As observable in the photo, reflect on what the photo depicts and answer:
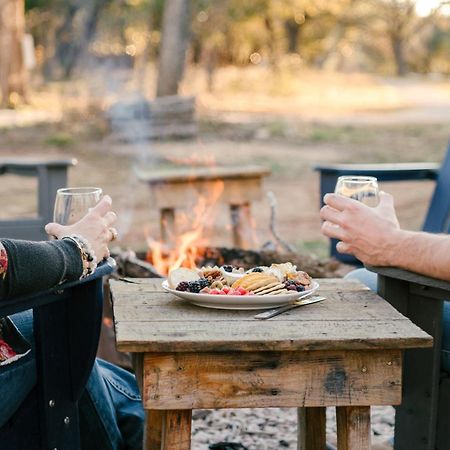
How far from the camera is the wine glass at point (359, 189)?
7.32ft

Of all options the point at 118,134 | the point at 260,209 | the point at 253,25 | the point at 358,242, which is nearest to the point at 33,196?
the point at 260,209

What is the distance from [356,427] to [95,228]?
0.69m

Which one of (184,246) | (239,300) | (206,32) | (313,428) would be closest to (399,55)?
(206,32)

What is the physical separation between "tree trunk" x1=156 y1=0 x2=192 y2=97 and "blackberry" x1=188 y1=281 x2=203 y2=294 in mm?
11288

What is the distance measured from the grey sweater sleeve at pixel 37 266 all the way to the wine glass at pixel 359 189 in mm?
663

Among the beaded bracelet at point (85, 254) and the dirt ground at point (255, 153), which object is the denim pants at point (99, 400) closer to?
the beaded bracelet at point (85, 254)

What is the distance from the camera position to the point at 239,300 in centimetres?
200

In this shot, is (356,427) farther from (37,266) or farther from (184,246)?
(184,246)

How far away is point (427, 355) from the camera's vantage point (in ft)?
7.41

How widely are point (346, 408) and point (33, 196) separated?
23.2 feet

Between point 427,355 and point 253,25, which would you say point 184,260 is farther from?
point 253,25

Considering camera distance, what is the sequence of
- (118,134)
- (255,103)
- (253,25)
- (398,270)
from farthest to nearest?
(253,25) < (255,103) < (118,134) < (398,270)

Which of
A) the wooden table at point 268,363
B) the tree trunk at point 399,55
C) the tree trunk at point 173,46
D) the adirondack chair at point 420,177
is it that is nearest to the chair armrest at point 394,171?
the adirondack chair at point 420,177

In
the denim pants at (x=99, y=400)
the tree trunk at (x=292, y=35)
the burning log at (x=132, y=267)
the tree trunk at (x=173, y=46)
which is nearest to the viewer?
the denim pants at (x=99, y=400)
